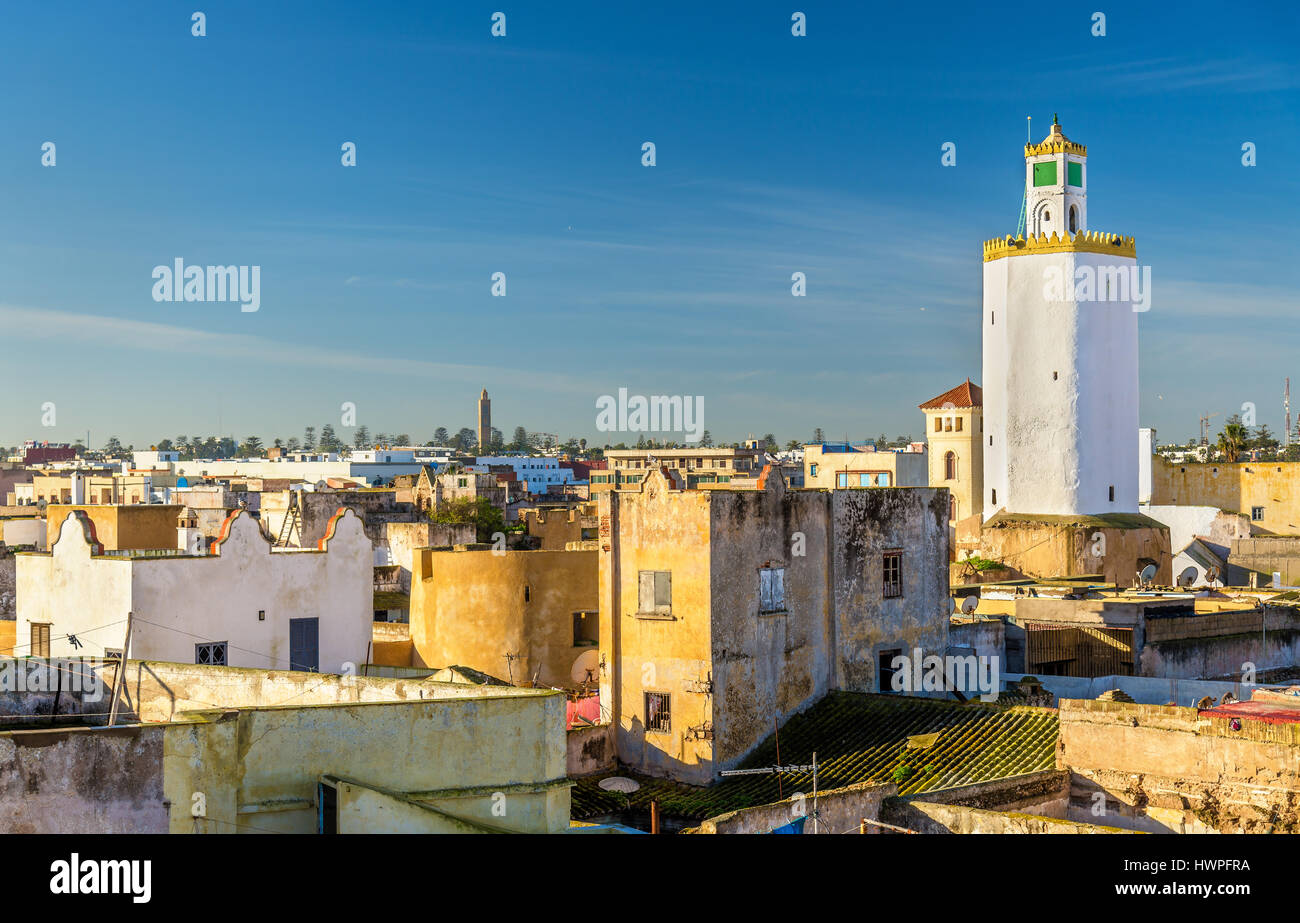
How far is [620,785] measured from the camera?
2323cm

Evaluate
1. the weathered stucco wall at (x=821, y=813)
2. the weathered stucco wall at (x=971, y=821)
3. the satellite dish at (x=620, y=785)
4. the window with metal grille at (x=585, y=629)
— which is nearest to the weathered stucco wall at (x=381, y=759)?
the weathered stucco wall at (x=821, y=813)

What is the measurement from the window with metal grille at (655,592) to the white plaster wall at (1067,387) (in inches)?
1207

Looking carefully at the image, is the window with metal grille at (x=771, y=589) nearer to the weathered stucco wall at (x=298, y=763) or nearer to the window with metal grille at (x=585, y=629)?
the window with metal grille at (x=585, y=629)

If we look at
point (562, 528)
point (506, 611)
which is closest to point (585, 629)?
point (506, 611)

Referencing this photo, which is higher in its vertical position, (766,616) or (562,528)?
(562,528)

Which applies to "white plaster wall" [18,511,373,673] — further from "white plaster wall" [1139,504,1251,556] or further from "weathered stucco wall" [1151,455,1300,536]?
"weathered stucco wall" [1151,455,1300,536]

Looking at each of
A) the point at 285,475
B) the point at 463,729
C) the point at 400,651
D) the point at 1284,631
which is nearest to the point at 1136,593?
the point at 1284,631

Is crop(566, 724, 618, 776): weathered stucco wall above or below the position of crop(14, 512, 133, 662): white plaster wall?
below

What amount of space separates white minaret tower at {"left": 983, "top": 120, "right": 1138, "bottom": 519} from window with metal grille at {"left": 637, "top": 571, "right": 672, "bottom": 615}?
100 feet

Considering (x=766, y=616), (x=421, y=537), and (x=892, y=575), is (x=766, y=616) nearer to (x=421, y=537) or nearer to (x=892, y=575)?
(x=892, y=575)

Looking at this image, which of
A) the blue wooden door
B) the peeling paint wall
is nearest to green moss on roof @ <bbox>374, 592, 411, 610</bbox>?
the peeling paint wall

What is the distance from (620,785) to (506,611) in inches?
224

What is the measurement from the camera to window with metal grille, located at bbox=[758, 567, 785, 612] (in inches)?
971
